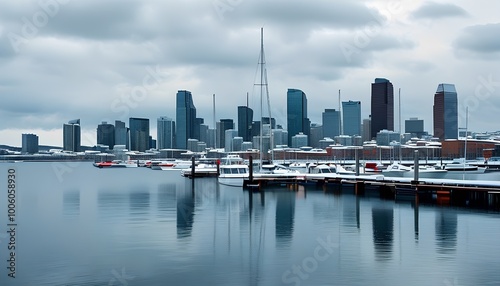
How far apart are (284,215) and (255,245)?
15.3 metres

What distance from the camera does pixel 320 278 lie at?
986 inches

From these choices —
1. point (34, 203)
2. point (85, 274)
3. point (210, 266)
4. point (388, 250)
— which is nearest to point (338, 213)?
point (388, 250)

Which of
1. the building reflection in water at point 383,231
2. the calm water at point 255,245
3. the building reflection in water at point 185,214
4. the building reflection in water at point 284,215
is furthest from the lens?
the building reflection in water at point 185,214

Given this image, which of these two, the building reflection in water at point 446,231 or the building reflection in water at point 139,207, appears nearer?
the building reflection in water at point 446,231

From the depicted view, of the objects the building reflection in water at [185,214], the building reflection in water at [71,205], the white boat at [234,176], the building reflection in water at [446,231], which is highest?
the white boat at [234,176]

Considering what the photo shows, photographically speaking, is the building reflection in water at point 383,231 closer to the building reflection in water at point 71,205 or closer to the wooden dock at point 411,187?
the wooden dock at point 411,187

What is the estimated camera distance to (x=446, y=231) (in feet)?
125

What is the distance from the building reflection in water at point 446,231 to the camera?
3214cm

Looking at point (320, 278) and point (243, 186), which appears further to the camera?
point (243, 186)

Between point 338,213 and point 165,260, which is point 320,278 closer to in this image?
point 165,260

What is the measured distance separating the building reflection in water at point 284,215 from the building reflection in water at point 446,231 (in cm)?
951

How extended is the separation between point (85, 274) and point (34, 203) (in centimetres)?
4076

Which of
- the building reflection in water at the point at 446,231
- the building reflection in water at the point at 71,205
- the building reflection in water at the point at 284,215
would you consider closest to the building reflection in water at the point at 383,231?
the building reflection in water at the point at 446,231

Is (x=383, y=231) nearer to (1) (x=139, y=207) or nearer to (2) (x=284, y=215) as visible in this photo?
(2) (x=284, y=215)
